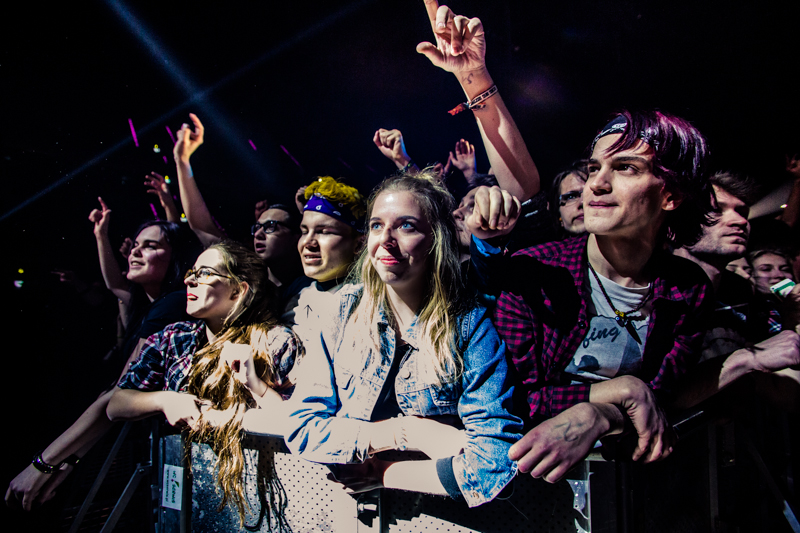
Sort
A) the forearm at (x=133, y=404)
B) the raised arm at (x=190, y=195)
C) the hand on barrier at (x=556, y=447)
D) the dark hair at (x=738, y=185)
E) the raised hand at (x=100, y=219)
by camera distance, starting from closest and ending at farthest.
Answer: the hand on barrier at (x=556, y=447) → the dark hair at (x=738, y=185) → the forearm at (x=133, y=404) → the raised arm at (x=190, y=195) → the raised hand at (x=100, y=219)

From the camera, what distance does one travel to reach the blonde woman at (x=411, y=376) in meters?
1.43

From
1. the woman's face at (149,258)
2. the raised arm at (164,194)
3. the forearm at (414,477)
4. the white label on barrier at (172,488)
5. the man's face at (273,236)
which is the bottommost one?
the forearm at (414,477)

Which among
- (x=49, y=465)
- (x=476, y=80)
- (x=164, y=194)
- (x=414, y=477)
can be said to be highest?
(x=164, y=194)

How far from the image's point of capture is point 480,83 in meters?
1.77

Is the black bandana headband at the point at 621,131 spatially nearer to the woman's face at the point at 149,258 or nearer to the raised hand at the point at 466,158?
the raised hand at the point at 466,158

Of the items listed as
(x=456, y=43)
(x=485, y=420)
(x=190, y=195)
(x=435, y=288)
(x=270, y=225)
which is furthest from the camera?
(x=190, y=195)

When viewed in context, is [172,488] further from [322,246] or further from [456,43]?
[456,43]

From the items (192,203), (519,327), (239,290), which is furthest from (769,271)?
(192,203)

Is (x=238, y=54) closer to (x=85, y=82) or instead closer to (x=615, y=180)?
(x=85, y=82)

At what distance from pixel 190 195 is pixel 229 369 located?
56.2 inches

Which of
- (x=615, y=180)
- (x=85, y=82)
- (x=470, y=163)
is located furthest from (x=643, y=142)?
(x=85, y=82)

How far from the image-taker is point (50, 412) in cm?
307

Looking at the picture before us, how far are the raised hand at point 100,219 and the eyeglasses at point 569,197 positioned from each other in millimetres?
3236

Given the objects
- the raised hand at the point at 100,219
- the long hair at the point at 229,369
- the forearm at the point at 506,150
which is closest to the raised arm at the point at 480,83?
the forearm at the point at 506,150
